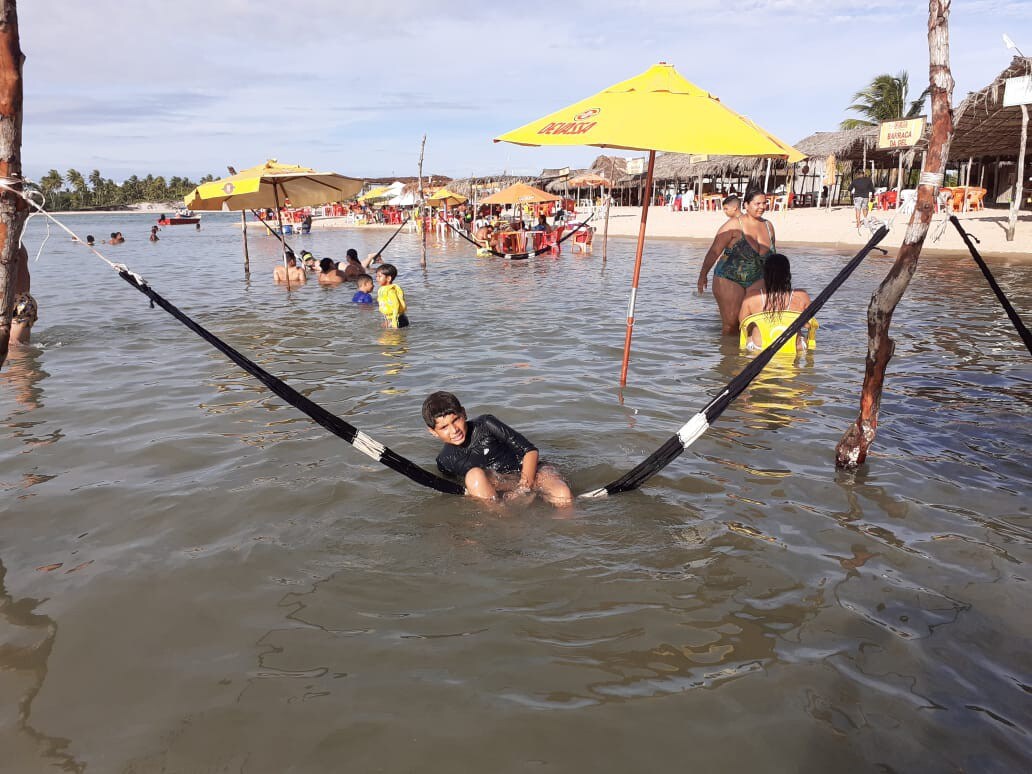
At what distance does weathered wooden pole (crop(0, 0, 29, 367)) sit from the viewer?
3215mm

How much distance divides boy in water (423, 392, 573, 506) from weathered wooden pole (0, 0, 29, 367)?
2288mm

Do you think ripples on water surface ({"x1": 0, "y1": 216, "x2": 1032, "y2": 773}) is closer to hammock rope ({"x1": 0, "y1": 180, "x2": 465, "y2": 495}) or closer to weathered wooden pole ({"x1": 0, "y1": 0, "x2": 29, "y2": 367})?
hammock rope ({"x1": 0, "y1": 180, "x2": 465, "y2": 495})

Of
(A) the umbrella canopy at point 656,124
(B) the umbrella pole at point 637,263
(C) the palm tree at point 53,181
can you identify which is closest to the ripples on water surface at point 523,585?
(B) the umbrella pole at point 637,263

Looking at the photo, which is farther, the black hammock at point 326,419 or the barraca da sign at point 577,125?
the barraca da sign at point 577,125

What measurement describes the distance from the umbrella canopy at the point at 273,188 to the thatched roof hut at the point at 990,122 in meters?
14.3

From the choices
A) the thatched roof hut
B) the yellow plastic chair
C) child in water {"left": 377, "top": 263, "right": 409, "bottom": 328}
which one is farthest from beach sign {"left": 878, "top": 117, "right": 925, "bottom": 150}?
child in water {"left": 377, "top": 263, "right": 409, "bottom": 328}

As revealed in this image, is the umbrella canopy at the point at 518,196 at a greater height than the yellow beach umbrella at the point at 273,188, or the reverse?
the umbrella canopy at the point at 518,196

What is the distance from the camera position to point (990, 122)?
68.4ft

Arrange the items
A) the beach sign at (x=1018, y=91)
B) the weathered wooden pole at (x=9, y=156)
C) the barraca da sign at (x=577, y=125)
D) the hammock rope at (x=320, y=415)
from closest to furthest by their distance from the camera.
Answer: the weathered wooden pole at (x=9, y=156), the hammock rope at (x=320, y=415), the barraca da sign at (x=577, y=125), the beach sign at (x=1018, y=91)

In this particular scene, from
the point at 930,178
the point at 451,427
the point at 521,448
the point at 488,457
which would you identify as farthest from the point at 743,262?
the point at 451,427

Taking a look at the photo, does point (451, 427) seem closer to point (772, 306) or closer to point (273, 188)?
point (772, 306)

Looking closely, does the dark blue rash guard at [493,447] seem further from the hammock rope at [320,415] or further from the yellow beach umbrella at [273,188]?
the yellow beach umbrella at [273,188]

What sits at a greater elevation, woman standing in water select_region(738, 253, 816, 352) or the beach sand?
the beach sand

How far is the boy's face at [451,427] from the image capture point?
4117 millimetres
